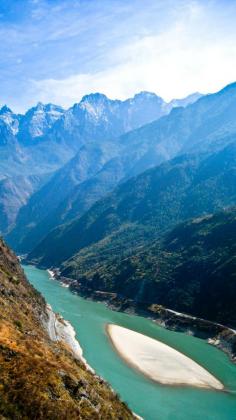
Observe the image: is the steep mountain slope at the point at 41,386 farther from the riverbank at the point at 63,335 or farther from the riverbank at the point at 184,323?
the riverbank at the point at 184,323

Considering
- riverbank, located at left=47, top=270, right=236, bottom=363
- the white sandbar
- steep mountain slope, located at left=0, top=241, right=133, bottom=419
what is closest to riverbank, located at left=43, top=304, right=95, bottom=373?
the white sandbar

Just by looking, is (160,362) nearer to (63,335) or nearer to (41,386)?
(63,335)

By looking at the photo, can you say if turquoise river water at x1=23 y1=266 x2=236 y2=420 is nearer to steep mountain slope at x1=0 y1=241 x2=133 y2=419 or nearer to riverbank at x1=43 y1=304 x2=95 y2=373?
riverbank at x1=43 y1=304 x2=95 y2=373

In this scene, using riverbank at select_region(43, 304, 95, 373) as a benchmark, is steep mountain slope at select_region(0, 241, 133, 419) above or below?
above

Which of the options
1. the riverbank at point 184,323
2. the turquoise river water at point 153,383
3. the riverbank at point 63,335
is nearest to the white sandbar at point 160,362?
the turquoise river water at point 153,383

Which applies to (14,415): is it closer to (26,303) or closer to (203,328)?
(26,303)

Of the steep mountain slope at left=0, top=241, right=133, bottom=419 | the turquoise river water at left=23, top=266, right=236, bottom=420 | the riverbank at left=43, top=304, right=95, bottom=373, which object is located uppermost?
the steep mountain slope at left=0, top=241, right=133, bottom=419

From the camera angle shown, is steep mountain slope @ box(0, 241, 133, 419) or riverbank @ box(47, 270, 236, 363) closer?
steep mountain slope @ box(0, 241, 133, 419)
